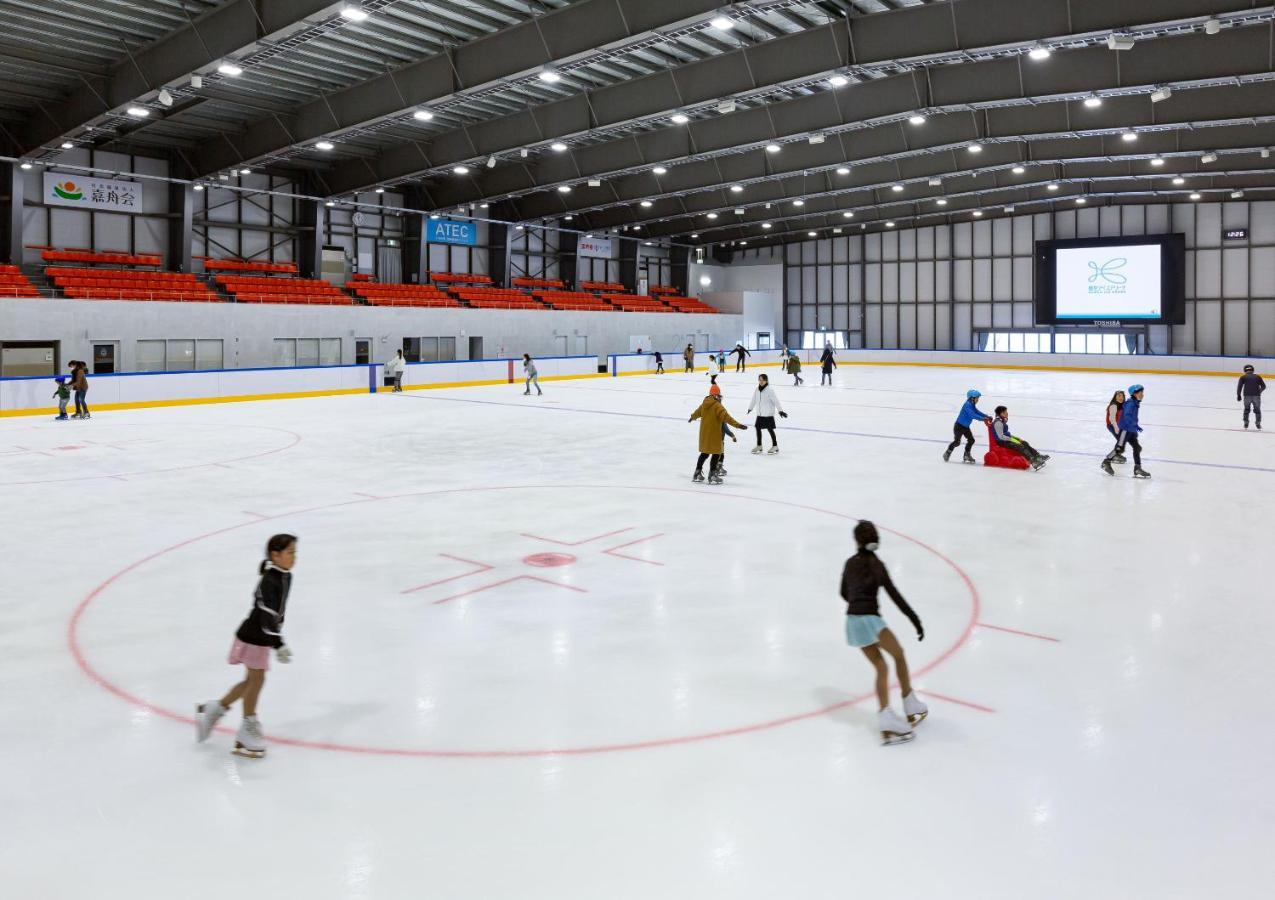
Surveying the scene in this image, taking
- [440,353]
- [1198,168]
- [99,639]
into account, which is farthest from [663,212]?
[99,639]

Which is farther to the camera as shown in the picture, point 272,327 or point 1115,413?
point 272,327

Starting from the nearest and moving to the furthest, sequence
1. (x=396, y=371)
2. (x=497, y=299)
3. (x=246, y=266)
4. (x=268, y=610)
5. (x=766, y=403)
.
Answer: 1. (x=268, y=610)
2. (x=766, y=403)
3. (x=396, y=371)
4. (x=246, y=266)
5. (x=497, y=299)

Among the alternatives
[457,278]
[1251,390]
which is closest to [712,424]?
[1251,390]

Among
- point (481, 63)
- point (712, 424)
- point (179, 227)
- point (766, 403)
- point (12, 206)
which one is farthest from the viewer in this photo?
point (179, 227)

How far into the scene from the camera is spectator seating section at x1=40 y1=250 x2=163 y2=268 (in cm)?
3150

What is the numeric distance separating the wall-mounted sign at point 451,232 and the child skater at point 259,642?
40.7 metres

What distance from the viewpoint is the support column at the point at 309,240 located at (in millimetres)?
38844

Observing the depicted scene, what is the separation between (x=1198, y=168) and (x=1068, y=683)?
3964cm

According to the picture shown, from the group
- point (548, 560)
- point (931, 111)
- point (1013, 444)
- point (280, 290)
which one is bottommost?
point (548, 560)

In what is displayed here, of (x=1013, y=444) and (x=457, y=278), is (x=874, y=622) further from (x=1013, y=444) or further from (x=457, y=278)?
(x=457, y=278)

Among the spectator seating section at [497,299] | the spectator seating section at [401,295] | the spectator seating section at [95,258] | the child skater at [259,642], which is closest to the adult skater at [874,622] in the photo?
the child skater at [259,642]

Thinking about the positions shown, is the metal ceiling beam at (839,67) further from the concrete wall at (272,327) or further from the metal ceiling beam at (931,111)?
the concrete wall at (272,327)

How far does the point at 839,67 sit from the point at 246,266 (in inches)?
1015

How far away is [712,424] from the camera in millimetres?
13164
